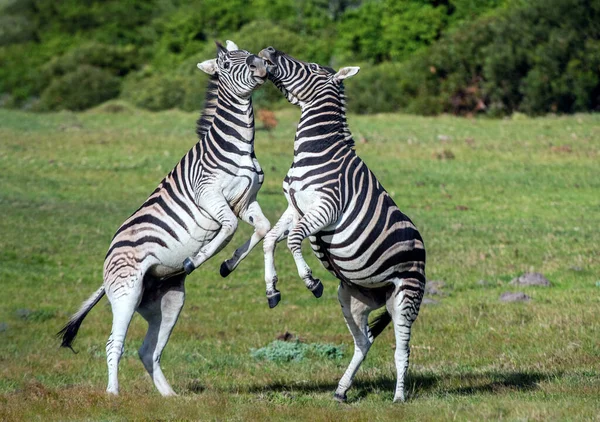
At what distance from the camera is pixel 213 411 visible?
7.96m

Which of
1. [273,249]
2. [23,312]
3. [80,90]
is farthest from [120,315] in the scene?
[80,90]

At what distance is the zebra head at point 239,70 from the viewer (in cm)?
877

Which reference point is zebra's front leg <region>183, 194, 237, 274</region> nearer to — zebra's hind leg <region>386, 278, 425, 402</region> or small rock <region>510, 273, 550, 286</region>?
zebra's hind leg <region>386, 278, 425, 402</region>

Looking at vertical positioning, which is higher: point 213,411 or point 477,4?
point 213,411

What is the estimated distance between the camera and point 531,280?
15.8m

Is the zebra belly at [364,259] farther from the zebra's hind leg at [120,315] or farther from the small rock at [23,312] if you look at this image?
the small rock at [23,312]

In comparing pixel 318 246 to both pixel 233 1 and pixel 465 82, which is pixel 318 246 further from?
pixel 233 1

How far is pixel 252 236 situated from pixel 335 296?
736 cm

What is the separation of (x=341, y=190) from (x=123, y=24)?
255 ft

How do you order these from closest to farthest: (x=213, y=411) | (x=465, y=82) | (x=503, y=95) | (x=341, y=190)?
(x=213, y=411)
(x=341, y=190)
(x=503, y=95)
(x=465, y=82)

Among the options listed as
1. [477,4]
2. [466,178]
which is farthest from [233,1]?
[466,178]

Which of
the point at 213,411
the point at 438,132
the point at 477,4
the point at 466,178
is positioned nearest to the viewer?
the point at 213,411

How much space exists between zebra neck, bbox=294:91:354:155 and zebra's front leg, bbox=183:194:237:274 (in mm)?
782

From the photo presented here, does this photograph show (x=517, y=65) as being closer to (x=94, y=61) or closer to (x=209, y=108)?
(x=209, y=108)
